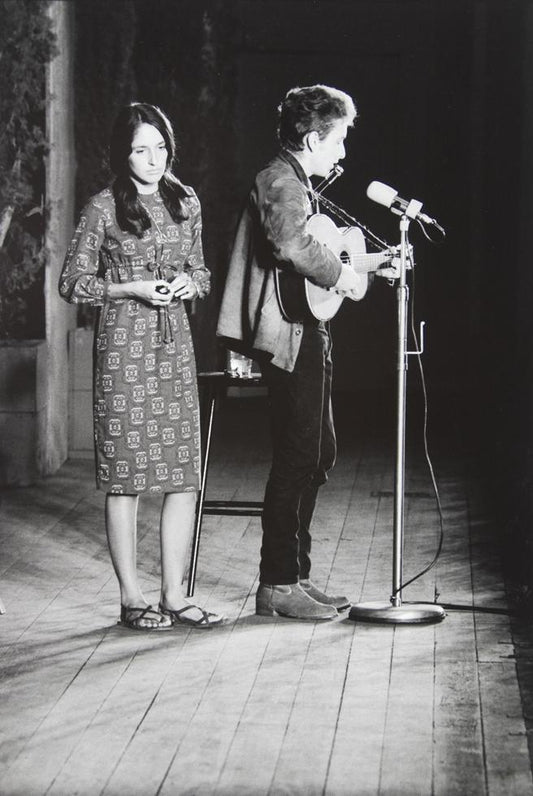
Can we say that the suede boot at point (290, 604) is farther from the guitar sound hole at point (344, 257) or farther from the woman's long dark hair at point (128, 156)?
the woman's long dark hair at point (128, 156)

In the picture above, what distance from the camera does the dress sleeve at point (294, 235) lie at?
389cm

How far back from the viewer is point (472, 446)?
7723 mm

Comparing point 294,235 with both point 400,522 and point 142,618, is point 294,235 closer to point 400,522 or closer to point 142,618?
point 400,522

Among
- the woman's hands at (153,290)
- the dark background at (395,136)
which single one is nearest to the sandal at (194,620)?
the woman's hands at (153,290)

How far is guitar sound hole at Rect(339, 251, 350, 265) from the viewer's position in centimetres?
409

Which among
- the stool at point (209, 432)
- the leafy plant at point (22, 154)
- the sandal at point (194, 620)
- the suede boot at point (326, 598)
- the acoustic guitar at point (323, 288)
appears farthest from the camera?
the leafy plant at point (22, 154)

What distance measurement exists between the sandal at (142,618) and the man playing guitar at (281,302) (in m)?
0.36

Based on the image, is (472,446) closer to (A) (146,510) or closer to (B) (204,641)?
(A) (146,510)

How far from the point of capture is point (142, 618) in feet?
13.4

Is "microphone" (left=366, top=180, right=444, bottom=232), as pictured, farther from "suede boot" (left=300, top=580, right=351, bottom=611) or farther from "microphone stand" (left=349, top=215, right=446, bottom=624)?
"suede boot" (left=300, top=580, right=351, bottom=611)

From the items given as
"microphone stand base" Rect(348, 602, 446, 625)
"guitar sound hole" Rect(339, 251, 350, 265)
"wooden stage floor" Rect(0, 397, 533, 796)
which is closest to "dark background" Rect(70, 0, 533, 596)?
"wooden stage floor" Rect(0, 397, 533, 796)

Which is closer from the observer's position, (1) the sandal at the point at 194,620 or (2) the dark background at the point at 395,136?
(1) the sandal at the point at 194,620

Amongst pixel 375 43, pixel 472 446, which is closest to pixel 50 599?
pixel 472 446

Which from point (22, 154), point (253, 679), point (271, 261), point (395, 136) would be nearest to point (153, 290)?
point (271, 261)
